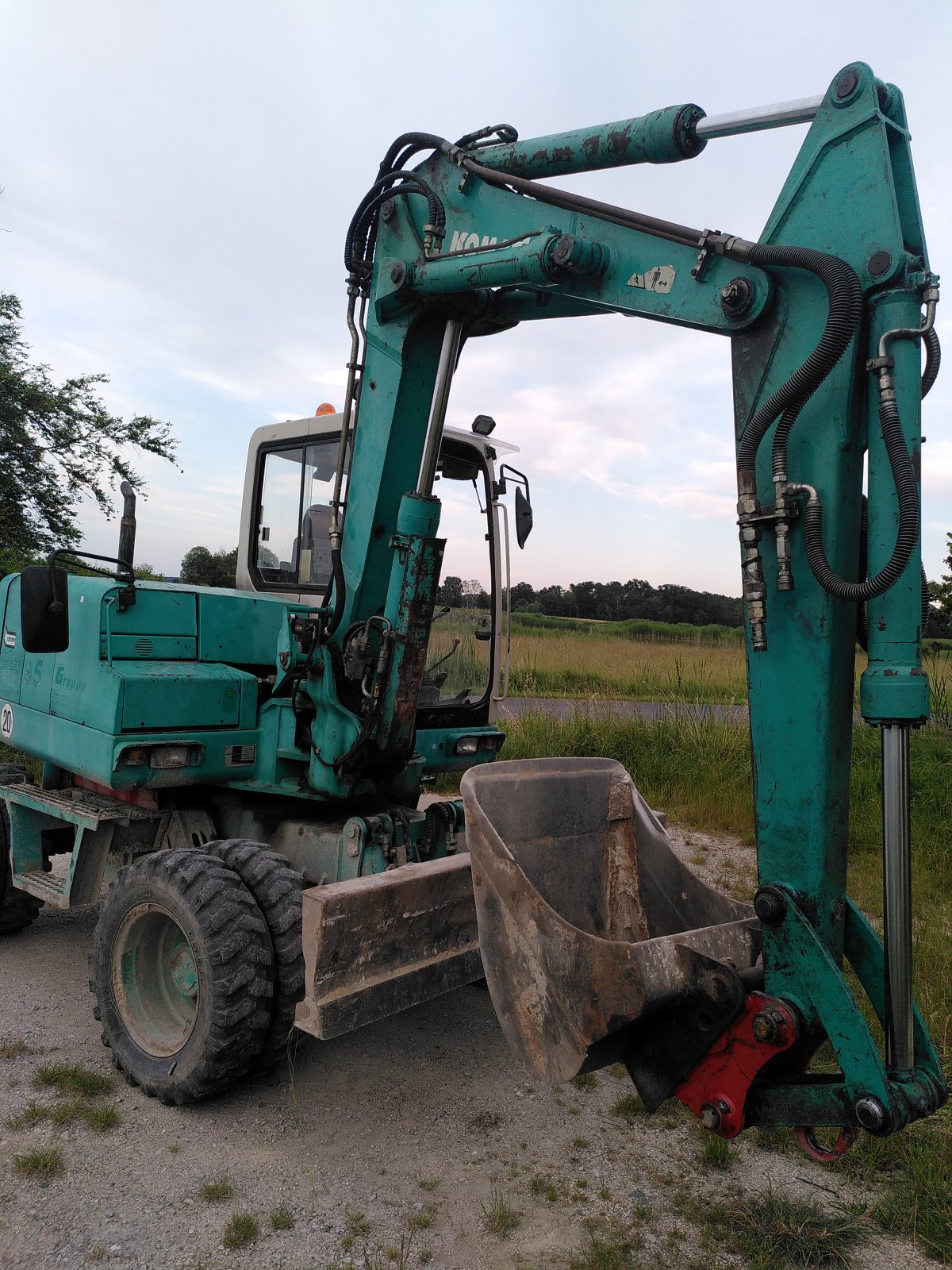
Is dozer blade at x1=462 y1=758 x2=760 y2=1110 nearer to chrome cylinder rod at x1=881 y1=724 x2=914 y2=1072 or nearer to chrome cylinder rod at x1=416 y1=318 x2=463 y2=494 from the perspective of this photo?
chrome cylinder rod at x1=881 y1=724 x2=914 y2=1072

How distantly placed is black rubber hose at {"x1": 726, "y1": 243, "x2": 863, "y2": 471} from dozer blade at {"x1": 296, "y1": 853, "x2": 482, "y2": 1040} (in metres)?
1.75

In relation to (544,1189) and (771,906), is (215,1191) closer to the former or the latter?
(544,1189)

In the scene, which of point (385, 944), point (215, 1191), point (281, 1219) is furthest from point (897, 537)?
point (215, 1191)

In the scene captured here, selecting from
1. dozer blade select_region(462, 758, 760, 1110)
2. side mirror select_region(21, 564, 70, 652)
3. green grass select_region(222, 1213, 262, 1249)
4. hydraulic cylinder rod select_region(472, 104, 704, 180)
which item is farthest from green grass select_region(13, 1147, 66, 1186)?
hydraulic cylinder rod select_region(472, 104, 704, 180)

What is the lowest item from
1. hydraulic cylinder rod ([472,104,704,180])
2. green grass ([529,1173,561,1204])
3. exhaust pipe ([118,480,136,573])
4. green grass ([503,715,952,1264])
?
green grass ([529,1173,561,1204])

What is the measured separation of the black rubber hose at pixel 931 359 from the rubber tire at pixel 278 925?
2629 mm

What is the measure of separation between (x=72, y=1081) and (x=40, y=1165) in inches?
21.8

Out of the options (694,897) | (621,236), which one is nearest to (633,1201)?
(694,897)

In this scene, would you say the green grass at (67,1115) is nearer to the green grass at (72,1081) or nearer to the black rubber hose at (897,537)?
the green grass at (72,1081)

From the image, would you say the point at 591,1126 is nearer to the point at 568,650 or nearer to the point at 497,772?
the point at 497,772

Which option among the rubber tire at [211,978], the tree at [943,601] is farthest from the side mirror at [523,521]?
the tree at [943,601]

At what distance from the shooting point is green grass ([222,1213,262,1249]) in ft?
8.70

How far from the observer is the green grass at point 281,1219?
273 cm

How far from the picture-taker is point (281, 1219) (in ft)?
9.01
